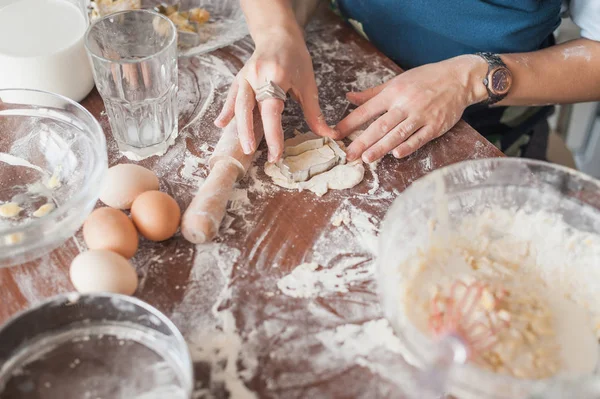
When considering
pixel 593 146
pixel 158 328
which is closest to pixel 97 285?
pixel 158 328

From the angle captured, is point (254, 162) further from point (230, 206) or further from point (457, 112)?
point (457, 112)

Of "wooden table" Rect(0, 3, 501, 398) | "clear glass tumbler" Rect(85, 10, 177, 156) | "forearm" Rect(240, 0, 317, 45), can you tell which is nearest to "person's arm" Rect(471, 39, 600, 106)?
"wooden table" Rect(0, 3, 501, 398)

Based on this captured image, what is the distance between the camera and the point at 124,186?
3.59 ft

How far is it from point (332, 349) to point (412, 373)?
126mm

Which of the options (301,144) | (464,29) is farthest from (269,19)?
(464,29)

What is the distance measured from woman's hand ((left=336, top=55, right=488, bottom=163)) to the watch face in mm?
22

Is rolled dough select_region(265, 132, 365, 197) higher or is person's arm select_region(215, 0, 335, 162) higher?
person's arm select_region(215, 0, 335, 162)

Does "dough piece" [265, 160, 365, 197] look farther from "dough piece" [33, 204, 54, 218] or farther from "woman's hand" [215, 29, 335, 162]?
"dough piece" [33, 204, 54, 218]

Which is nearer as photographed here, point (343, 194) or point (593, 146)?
point (343, 194)

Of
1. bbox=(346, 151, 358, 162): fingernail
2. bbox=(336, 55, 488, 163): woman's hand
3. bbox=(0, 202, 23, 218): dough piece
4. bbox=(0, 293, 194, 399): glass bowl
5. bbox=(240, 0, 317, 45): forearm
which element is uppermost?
bbox=(240, 0, 317, 45): forearm

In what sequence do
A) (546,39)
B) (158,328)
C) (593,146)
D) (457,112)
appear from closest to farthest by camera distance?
(158,328) → (457,112) → (546,39) → (593,146)

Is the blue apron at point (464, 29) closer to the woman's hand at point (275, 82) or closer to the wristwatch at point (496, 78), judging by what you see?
the wristwatch at point (496, 78)

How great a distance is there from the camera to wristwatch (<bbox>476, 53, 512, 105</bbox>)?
1334mm

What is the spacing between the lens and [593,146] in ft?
8.02
